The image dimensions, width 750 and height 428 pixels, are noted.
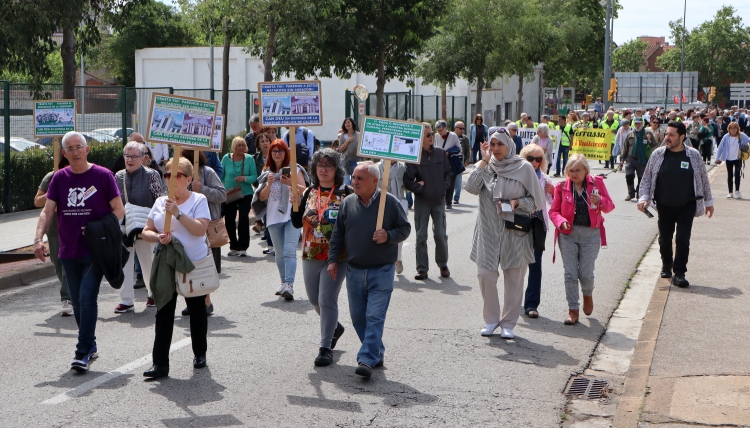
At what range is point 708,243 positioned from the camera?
13.8 meters

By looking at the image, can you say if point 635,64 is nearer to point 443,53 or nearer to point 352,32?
A: point 443,53

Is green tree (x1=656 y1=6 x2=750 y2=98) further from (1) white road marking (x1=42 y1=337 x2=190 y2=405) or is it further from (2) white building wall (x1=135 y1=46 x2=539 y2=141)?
(1) white road marking (x1=42 y1=337 x2=190 y2=405)

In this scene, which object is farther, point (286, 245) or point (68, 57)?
point (68, 57)

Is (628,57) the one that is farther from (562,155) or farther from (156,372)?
(156,372)

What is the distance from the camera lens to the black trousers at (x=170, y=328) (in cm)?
696

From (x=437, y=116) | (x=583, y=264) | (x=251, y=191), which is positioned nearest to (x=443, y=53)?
(x=437, y=116)

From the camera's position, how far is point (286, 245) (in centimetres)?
988

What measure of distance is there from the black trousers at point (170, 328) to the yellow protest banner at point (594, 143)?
1914 cm

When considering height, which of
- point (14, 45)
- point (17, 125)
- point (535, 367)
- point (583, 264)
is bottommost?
point (535, 367)

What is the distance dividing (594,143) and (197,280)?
19.9m

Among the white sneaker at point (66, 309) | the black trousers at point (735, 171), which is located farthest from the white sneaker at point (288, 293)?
the black trousers at point (735, 171)

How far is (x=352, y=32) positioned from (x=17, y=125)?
1418 centimetres

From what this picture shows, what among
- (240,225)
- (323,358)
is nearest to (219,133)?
(240,225)

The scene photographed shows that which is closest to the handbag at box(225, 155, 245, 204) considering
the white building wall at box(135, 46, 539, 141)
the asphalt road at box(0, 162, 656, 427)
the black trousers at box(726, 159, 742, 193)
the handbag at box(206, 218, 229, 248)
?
the asphalt road at box(0, 162, 656, 427)
